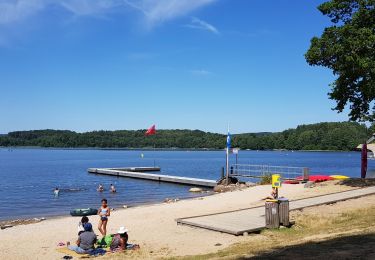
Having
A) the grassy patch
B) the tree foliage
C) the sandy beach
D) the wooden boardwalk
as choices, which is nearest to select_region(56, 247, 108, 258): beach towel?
the sandy beach

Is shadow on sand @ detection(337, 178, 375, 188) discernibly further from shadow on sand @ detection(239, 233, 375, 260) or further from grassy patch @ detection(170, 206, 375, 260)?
shadow on sand @ detection(239, 233, 375, 260)

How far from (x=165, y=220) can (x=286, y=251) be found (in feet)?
32.2

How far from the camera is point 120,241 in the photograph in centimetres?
1429

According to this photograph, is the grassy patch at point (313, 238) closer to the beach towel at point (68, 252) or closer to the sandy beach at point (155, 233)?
the sandy beach at point (155, 233)

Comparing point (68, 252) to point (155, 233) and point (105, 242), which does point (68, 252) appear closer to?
point (105, 242)

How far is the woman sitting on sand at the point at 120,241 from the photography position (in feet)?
46.7

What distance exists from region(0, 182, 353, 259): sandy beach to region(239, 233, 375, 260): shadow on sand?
9.75ft

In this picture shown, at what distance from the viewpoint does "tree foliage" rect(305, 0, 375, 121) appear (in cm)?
2287

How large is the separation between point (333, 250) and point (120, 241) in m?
6.94

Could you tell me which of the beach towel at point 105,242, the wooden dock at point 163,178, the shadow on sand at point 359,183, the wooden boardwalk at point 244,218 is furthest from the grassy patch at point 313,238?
the wooden dock at point 163,178

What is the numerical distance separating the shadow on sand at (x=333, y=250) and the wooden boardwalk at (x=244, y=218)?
409 cm

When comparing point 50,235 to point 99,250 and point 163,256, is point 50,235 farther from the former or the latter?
point 163,256

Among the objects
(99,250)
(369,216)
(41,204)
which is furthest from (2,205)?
(369,216)

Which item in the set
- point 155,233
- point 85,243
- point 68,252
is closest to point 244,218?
point 155,233
